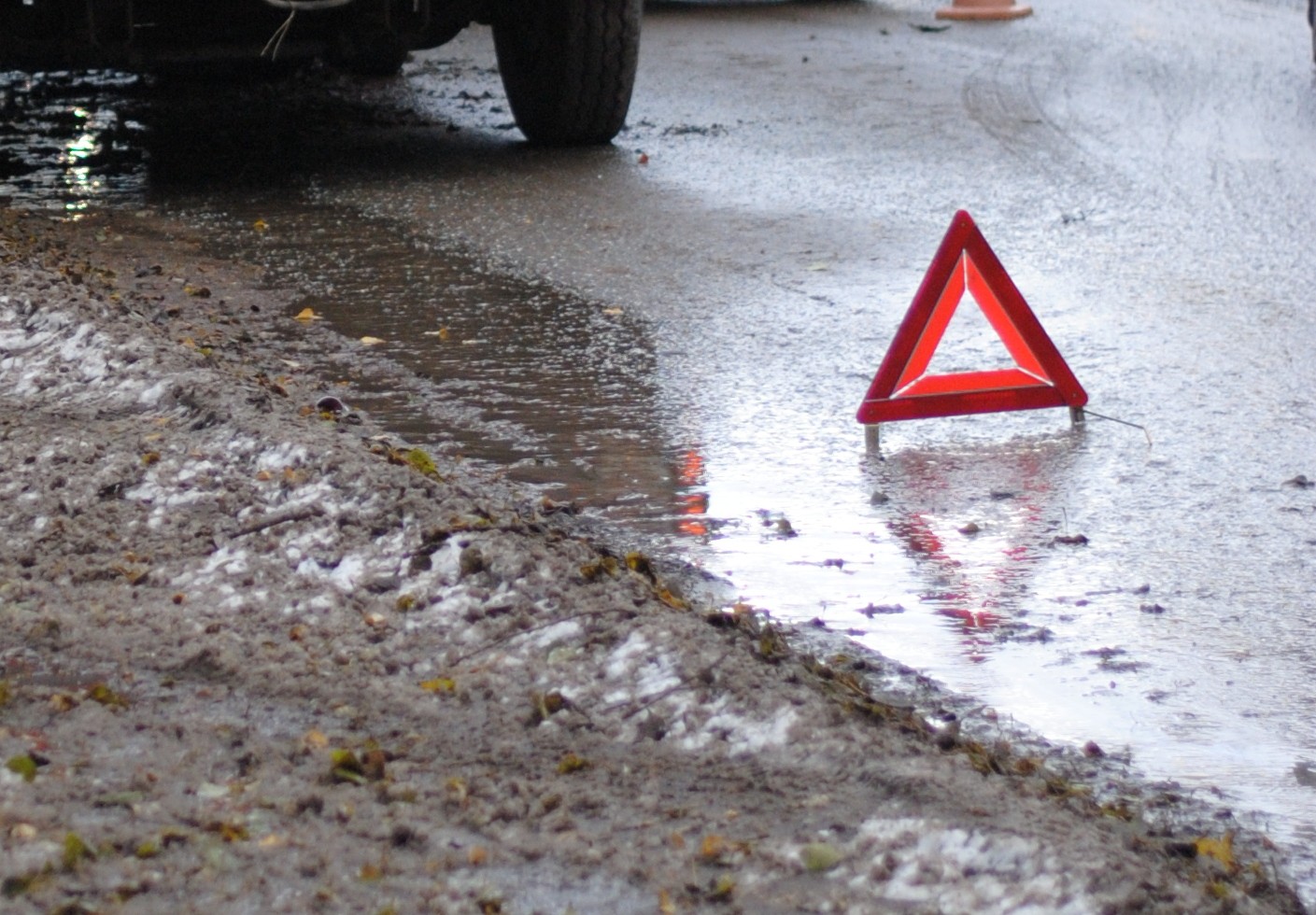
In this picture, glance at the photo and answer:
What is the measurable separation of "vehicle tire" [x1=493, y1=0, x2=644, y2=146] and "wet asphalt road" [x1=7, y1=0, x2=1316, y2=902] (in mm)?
189

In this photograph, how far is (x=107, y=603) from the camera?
3.32 m

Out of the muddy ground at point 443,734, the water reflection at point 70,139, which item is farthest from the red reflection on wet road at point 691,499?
the water reflection at point 70,139

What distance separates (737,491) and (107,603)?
4.65 ft

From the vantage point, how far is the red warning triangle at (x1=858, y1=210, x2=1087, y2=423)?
4363mm

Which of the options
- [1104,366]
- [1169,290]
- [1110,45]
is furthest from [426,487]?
[1110,45]

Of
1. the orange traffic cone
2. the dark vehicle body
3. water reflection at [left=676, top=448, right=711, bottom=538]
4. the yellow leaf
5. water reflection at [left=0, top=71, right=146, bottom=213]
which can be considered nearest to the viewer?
the yellow leaf

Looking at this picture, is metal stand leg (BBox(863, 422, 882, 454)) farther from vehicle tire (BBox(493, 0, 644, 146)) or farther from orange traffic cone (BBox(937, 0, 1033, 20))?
orange traffic cone (BBox(937, 0, 1033, 20))

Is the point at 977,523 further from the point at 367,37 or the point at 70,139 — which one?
the point at 70,139

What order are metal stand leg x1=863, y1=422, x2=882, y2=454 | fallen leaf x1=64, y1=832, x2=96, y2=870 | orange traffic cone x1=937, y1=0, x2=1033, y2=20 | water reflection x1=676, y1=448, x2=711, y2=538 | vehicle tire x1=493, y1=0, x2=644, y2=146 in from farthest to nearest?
orange traffic cone x1=937, y1=0, x2=1033, y2=20 → vehicle tire x1=493, y1=0, x2=644, y2=146 → metal stand leg x1=863, y1=422, x2=882, y2=454 → water reflection x1=676, y1=448, x2=711, y2=538 → fallen leaf x1=64, y1=832, x2=96, y2=870

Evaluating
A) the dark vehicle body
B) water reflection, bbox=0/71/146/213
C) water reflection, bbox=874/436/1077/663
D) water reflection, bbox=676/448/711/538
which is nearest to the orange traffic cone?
the dark vehicle body

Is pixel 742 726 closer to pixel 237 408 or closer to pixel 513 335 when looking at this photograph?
pixel 237 408

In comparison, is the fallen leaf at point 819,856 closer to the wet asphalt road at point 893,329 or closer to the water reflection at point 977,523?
the wet asphalt road at point 893,329

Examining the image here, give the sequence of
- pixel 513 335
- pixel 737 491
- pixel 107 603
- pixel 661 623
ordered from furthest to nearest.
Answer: pixel 513 335
pixel 737 491
pixel 107 603
pixel 661 623

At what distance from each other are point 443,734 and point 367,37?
17.7ft
